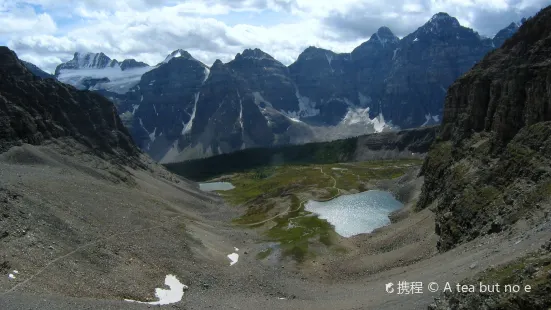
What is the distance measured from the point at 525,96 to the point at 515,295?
63.1 m

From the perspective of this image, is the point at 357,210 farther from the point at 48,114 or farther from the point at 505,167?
the point at 48,114

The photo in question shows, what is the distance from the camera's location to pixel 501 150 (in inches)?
3329

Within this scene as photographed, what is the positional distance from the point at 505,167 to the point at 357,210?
70020mm

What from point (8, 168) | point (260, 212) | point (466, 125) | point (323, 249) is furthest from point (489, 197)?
point (8, 168)

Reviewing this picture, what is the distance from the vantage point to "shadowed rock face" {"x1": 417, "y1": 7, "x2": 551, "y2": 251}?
66250 mm

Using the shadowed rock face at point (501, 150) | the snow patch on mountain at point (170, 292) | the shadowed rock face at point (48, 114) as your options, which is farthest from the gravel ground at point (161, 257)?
the shadowed rock face at point (48, 114)

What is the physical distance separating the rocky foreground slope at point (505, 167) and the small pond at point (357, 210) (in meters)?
15.6

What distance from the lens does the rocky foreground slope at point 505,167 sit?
36.5m

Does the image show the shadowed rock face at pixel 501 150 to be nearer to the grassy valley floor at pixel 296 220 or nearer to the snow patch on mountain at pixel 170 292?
the grassy valley floor at pixel 296 220

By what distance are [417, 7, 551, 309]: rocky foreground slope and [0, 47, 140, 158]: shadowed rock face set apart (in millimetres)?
103600

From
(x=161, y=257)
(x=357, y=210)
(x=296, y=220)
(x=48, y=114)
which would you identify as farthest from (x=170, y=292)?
(x=48, y=114)

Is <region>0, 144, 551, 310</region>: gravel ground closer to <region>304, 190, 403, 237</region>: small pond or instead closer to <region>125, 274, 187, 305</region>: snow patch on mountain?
<region>125, 274, 187, 305</region>: snow patch on mountain

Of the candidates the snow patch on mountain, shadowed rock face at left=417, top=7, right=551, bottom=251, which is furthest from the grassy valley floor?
the snow patch on mountain

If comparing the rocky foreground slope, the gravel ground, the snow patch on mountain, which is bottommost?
the snow patch on mountain
